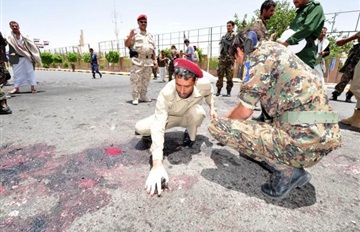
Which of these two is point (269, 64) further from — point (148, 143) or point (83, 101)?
point (83, 101)

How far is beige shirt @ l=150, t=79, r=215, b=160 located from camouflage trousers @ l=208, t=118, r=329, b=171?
1.38 feet

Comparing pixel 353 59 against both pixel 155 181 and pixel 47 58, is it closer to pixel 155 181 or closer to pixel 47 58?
pixel 155 181

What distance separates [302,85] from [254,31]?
559 mm

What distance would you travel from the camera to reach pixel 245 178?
1721 millimetres

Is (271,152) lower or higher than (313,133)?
lower

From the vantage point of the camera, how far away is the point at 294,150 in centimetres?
131

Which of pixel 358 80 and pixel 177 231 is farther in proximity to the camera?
pixel 358 80

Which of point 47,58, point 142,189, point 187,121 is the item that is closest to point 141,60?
point 187,121

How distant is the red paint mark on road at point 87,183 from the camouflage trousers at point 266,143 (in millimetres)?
1023

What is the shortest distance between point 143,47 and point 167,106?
245 cm

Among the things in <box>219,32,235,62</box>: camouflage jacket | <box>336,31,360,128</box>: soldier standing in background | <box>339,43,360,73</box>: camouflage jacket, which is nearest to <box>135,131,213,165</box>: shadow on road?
<box>336,31,360,128</box>: soldier standing in background

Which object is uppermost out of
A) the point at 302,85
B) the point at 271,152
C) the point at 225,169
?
the point at 302,85

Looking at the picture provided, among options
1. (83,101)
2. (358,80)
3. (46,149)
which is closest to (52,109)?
(83,101)

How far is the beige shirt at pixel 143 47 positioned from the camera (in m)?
3.85
